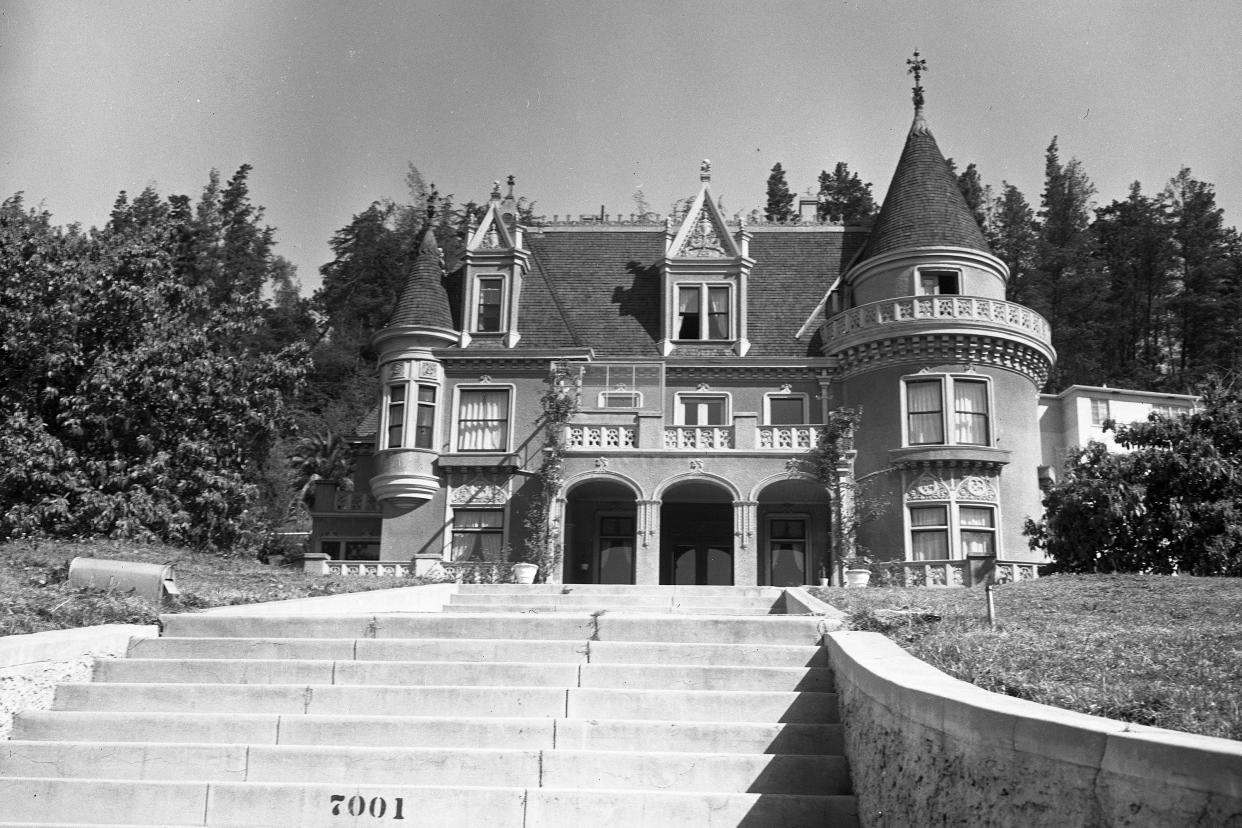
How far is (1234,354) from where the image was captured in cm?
4856

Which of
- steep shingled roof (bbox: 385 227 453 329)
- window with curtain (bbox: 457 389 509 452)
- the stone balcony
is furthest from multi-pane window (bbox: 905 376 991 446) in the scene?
steep shingled roof (bbox: 385 227 453 329)

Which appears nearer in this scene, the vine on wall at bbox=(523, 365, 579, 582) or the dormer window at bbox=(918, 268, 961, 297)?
the vine on wall at bbox=(523, 365, 579, 582)

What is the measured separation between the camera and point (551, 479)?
30000 millimetres

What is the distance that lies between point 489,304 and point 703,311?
6631 millimetres

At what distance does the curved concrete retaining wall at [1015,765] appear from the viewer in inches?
155

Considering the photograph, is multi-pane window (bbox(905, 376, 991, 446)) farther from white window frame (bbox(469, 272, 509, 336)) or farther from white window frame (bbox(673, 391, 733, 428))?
white window frame (bbox(469, 272, 509, 336))

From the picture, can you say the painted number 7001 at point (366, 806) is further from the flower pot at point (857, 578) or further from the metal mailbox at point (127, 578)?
the flower pot at point (857, 578)

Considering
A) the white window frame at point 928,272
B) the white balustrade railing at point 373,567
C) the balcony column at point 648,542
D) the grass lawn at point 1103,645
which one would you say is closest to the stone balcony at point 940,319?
the white window frame at point 928,272

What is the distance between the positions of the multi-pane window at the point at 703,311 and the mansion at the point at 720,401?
91 mm

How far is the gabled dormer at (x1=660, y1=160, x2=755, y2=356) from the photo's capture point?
3375 cm

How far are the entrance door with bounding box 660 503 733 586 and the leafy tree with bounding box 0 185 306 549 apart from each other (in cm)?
1162

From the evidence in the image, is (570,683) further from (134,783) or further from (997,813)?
(997,813)

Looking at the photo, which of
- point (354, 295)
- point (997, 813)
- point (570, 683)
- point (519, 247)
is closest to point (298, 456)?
point (354, 295)

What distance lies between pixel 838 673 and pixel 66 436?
78.4 ft
